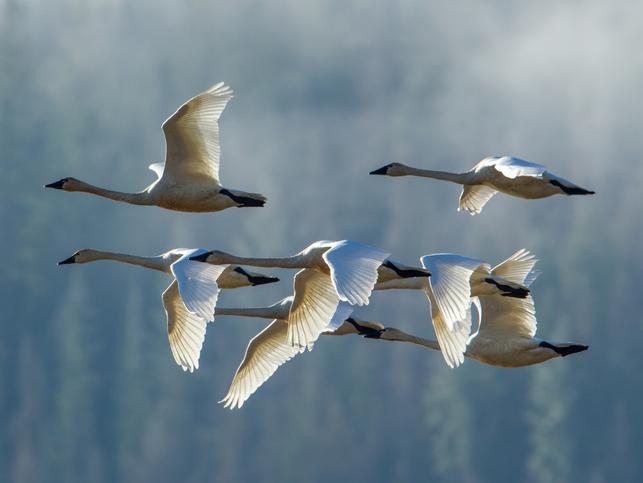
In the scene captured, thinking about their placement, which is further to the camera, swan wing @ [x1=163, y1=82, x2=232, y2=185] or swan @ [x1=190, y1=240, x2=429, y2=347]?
swan wing @ [x1=163, y1=82, x2=232, y2=185]

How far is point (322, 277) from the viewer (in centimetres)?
1830

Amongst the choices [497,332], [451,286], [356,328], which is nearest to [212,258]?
[356,328]

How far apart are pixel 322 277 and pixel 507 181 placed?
2882 millimetres

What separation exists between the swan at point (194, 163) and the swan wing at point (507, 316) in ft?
11.9

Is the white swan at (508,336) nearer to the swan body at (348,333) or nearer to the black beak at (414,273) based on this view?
the swan body at (348,333)

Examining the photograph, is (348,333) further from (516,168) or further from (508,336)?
(516,168)

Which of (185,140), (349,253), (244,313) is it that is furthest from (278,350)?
(349,253)

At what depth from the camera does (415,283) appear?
19.6m

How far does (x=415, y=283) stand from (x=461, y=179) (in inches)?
63.9

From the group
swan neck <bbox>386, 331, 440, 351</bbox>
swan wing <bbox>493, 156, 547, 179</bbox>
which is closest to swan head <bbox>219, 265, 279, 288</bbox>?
swan neck <bbox>386, 331, 440, 351</bbox>

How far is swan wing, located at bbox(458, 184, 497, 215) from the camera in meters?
20.5

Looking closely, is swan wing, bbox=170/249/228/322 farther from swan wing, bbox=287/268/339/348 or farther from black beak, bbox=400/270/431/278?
black beak, bbox=400/270/431/278

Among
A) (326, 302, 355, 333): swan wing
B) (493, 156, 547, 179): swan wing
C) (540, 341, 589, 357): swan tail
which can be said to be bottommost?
(540, 341, 589, 357): swan tail

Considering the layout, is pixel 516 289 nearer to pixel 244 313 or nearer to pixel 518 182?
pixel 518 182
